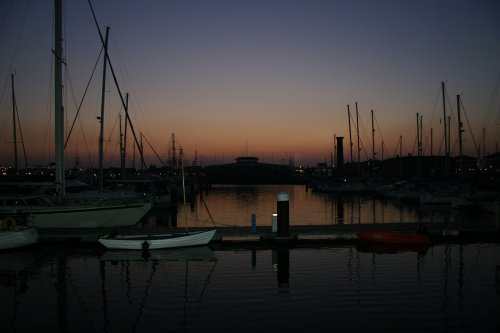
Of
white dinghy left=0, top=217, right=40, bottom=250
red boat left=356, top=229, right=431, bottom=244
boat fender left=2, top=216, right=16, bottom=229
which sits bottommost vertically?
red boat left=356, top=229, right=431, bottom=244

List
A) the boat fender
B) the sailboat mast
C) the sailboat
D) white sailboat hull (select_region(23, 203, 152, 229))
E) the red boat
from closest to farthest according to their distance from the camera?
the boat fender
the red boat
the sailboat mast
the sailboat
white sailboat hull (select_region(23, 203, 152, 229))

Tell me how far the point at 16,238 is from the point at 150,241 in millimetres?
7897

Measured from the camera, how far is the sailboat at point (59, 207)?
101 ft

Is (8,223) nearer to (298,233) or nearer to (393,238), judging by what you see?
(298,233)

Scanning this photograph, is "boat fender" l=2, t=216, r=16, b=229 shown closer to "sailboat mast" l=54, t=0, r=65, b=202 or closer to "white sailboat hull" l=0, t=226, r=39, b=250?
"white sailboat hull" l=0, t=226, r=39, b=250

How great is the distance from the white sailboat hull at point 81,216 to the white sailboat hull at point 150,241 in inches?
222

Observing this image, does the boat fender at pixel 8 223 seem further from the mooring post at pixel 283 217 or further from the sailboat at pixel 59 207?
the mooring post at pixel 283 217

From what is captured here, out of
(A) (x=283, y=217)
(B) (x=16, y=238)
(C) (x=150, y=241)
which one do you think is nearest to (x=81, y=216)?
(B) (x=16, y=238)

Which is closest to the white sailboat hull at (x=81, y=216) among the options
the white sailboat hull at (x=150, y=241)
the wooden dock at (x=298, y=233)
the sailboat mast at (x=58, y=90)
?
the wooden dock at (x=298, y=233)

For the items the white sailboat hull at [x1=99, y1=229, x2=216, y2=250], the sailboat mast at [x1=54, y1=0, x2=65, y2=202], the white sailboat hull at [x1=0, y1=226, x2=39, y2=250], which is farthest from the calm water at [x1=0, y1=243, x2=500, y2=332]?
the sailboat mast at [x1=54, y1=0, x2=65, y2=202]

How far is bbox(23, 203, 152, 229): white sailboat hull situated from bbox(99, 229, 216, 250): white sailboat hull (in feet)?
18.5


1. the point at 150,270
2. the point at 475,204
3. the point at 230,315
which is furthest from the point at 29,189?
the point at 475,204

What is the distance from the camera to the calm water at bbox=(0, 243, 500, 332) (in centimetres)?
1530

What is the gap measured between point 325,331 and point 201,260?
474 inches
